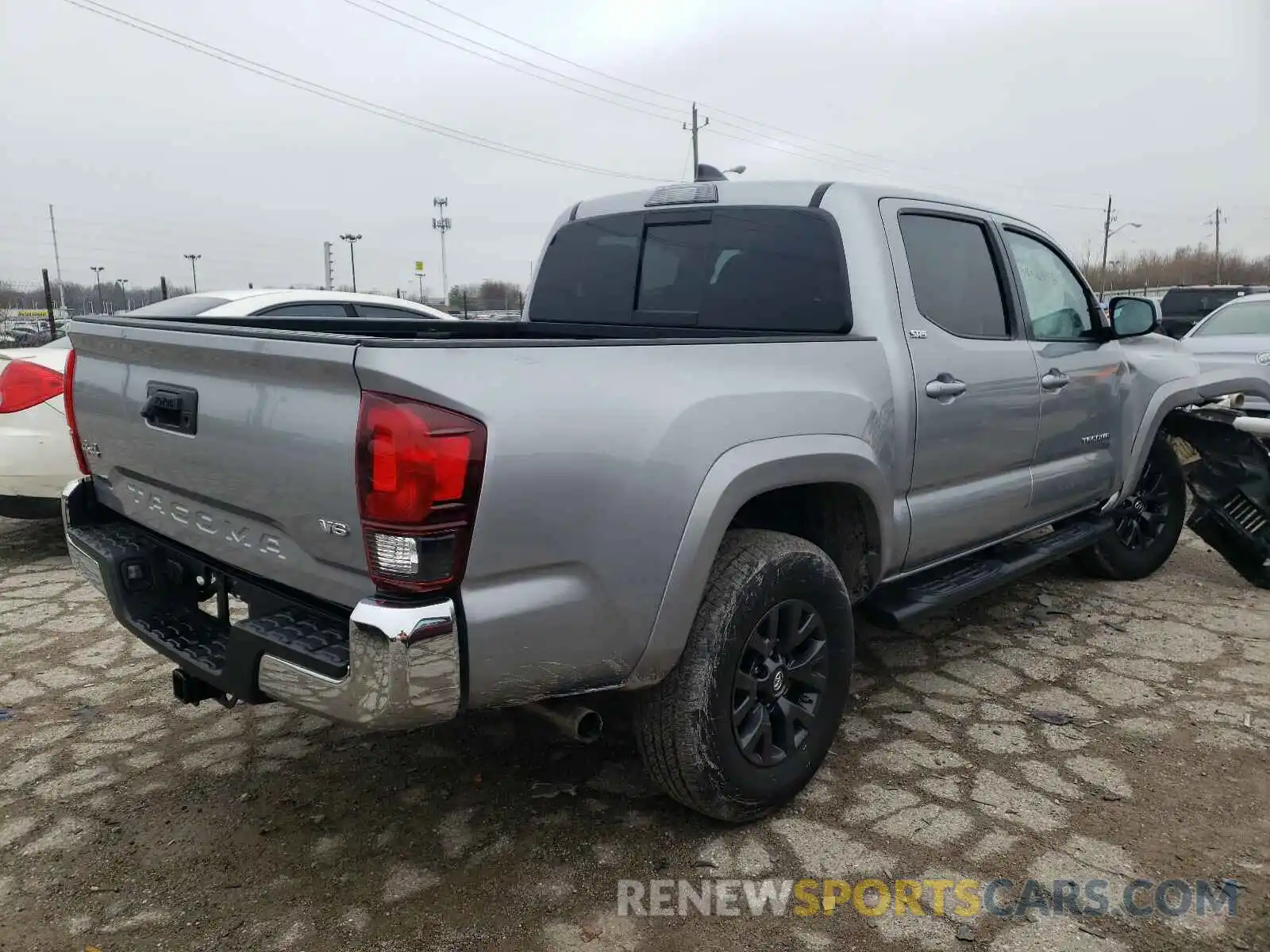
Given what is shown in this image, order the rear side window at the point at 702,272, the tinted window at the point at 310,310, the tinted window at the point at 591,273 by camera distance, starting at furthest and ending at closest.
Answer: the tinted window at the point at 310,310 < the tinted window at the point at 591,273 < the rear side window at the point at 702,272

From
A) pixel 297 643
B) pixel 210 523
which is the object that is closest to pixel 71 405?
pixel 210 523

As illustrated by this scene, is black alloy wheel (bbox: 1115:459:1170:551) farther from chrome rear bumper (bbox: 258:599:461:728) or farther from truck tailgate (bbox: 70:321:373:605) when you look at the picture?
truck tailgate (bbox: 70:321:373:605)

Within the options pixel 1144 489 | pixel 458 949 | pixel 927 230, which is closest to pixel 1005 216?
pixel 927 230

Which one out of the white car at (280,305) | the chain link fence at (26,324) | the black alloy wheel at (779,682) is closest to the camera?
the black alloy wheel at (779,682)

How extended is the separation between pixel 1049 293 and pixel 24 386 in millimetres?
5471

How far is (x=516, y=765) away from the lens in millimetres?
3133

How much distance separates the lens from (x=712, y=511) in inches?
93.0

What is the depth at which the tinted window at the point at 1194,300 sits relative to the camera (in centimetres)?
1647

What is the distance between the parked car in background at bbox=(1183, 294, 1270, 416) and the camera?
873 cm

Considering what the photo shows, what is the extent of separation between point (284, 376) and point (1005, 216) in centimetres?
325

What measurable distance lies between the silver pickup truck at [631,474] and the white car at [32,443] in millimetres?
2443

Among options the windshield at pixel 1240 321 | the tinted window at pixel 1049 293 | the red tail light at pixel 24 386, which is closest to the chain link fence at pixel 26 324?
the red tail light at pixel 24 386

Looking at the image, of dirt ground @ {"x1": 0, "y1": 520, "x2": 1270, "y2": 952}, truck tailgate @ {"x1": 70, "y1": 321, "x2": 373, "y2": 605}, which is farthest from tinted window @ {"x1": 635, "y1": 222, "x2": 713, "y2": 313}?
truck tailgate @ {"x1": 70, "y1": 321, "x2": 373, "y2": 605}

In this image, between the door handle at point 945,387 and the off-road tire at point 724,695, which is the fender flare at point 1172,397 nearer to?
the door handle at point 945,387
